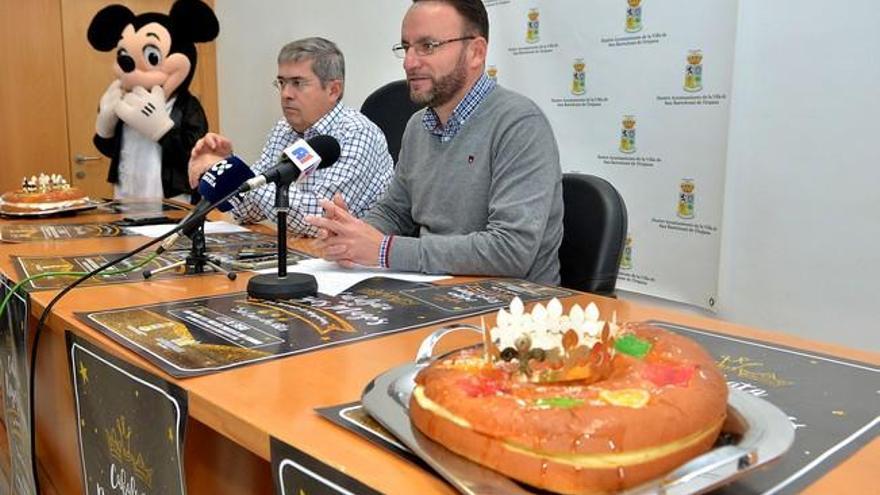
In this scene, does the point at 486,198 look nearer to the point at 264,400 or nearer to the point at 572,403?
the point at 264,400

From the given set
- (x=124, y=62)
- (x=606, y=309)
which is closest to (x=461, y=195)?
(x=606, y=309)

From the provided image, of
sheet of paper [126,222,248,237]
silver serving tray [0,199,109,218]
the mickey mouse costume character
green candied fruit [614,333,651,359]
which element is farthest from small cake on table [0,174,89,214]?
green candied fruit [614,333,651,359]

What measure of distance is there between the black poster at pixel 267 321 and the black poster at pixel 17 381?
0.25 metres

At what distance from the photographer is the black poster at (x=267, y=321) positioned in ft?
3.15

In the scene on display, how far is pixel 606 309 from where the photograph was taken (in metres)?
1.25

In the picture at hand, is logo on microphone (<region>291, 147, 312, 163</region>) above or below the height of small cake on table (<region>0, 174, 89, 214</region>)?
above

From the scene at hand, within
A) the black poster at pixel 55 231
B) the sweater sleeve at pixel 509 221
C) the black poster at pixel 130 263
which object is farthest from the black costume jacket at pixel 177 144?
the sweater sleeve at pixel 509 221

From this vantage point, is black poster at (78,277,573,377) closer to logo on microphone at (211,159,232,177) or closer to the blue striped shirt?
logo on microphone at (211,159,232,177)

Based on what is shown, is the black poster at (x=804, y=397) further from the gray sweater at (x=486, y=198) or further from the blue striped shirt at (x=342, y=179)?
the blue striped shirt at (x=342, y=179)

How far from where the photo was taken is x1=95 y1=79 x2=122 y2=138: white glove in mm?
2945

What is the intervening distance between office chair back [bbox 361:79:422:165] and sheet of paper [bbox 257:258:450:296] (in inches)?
48.9

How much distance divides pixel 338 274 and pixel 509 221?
0.36 m

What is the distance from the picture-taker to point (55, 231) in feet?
6.64

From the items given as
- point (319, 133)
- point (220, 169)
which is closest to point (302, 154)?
point (220, 169)
